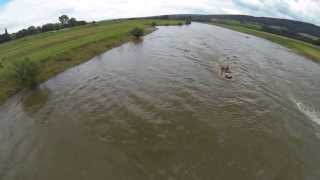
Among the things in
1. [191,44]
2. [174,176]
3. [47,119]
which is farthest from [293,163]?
[191,44]

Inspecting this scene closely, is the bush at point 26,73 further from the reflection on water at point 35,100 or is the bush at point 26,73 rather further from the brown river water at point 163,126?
the brown river water at point 163,126

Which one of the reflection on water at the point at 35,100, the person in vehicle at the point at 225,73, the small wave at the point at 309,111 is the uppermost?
the person in vehicle at the point at 225,73

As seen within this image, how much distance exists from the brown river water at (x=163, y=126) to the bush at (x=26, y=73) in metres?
1.66

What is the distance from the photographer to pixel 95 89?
3459 centimetres

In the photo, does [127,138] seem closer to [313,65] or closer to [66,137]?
[66,137]

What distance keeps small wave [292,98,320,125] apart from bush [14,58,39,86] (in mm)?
32703

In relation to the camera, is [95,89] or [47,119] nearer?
[47,119]

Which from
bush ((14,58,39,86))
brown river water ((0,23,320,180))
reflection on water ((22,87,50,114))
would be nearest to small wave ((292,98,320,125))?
brown river water ((0,23,320,180))

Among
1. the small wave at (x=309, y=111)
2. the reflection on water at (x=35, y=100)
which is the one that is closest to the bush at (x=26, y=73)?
the reflection on water at (x=35, y=100)

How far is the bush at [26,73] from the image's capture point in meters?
36.2

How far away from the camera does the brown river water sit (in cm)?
1922

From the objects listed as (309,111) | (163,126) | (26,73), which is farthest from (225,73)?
(26,73)

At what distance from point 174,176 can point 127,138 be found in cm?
609

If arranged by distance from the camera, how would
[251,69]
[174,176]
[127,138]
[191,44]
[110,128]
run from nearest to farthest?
[174,176] < [127,138] < [110,128] < [251,69] < [191,44]
